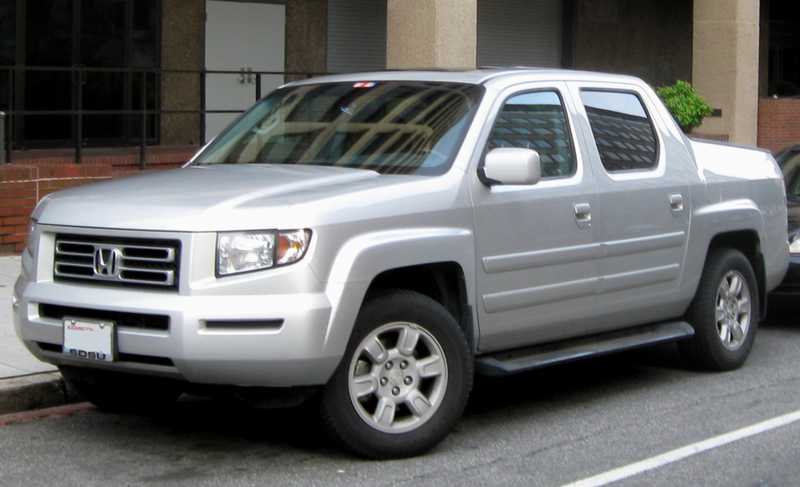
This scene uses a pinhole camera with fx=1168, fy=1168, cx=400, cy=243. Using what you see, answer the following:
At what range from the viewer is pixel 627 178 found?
6.77m

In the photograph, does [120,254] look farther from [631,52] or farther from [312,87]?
[631,52]

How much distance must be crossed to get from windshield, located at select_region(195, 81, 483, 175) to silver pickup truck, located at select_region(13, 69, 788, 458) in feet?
0.05

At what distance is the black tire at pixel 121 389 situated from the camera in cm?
544

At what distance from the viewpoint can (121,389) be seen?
20.3 feet

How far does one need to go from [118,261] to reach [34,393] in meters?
1.70

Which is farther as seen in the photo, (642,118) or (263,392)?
(642,118)

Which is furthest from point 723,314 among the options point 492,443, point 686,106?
point 686,106

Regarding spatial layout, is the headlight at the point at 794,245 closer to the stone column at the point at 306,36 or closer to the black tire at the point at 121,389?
the black tire at the point at 121,389

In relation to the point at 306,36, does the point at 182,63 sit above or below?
below

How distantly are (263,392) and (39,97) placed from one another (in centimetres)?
1040

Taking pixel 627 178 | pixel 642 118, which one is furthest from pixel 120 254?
pixel 642 118

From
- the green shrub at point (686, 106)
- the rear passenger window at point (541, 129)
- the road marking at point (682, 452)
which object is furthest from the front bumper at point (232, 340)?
the green shrub at point (686, 106)

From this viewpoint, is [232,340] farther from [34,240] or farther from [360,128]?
[360,128]

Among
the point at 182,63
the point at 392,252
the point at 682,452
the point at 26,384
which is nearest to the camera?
the point at 392,252
